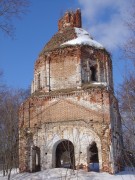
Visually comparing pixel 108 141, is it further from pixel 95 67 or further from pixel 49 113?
pixel 95 67

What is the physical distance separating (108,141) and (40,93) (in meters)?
4.62

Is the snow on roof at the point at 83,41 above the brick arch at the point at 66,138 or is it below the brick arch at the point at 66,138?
above

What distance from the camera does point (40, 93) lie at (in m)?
16.8

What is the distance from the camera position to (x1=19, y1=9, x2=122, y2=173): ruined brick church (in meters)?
14.7

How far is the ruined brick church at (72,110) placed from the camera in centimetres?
1473

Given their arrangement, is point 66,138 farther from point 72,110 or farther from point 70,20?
point 70,20

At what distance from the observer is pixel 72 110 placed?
15.6 meters

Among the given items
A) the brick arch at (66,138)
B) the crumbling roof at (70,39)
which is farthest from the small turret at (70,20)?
the brick arch at (66,138)

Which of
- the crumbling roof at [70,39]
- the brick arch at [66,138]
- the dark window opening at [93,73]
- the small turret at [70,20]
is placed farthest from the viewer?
the small turret at [70,20]

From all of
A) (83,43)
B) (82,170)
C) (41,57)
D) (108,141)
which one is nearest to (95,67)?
(83,43)

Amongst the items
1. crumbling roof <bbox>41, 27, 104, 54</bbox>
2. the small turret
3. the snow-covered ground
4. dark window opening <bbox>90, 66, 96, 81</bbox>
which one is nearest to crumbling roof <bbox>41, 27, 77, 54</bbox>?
crumbling roof <bbox>41, 27, 104, 54</bbox>

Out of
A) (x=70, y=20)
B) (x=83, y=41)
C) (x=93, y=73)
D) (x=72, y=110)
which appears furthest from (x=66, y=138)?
(x=70, y=20)

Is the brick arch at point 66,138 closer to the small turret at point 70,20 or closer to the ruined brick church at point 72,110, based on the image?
the ruined brick church at point 72,110

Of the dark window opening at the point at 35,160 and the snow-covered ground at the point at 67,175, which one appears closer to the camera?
the snow-covered ground at the point at 67,175
